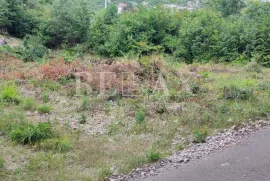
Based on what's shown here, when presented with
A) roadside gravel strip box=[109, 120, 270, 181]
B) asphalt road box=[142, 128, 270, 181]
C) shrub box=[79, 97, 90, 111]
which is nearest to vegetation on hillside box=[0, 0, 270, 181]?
shrub box=[79, 97, 90, 111]

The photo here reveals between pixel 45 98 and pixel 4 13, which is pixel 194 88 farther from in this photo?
pixel 4 13

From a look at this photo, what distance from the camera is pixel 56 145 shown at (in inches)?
224

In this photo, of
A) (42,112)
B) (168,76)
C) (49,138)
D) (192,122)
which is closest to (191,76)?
(168,76)

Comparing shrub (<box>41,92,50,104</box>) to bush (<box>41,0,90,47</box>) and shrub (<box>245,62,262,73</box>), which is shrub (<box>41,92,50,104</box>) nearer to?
shrub (<box>245,62,262,73</box>)

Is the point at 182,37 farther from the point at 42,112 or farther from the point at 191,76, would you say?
the point at 42,112

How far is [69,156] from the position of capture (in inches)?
214

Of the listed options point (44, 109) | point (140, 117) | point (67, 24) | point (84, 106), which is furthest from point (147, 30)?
point (140, 117)

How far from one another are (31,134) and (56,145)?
0.50m

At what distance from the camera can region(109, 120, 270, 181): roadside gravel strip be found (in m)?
4.84

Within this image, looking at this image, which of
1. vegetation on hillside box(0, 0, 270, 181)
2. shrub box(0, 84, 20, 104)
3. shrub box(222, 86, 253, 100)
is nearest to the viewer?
vegetation on hillside box(0, 0, 270, 181)

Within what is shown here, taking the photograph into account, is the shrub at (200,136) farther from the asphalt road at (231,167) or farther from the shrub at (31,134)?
the shrub at (31,134)

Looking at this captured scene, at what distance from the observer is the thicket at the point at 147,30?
14641 millimetres

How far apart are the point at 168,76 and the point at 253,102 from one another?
106 inches

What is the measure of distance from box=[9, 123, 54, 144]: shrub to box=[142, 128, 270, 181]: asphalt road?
2.18m
